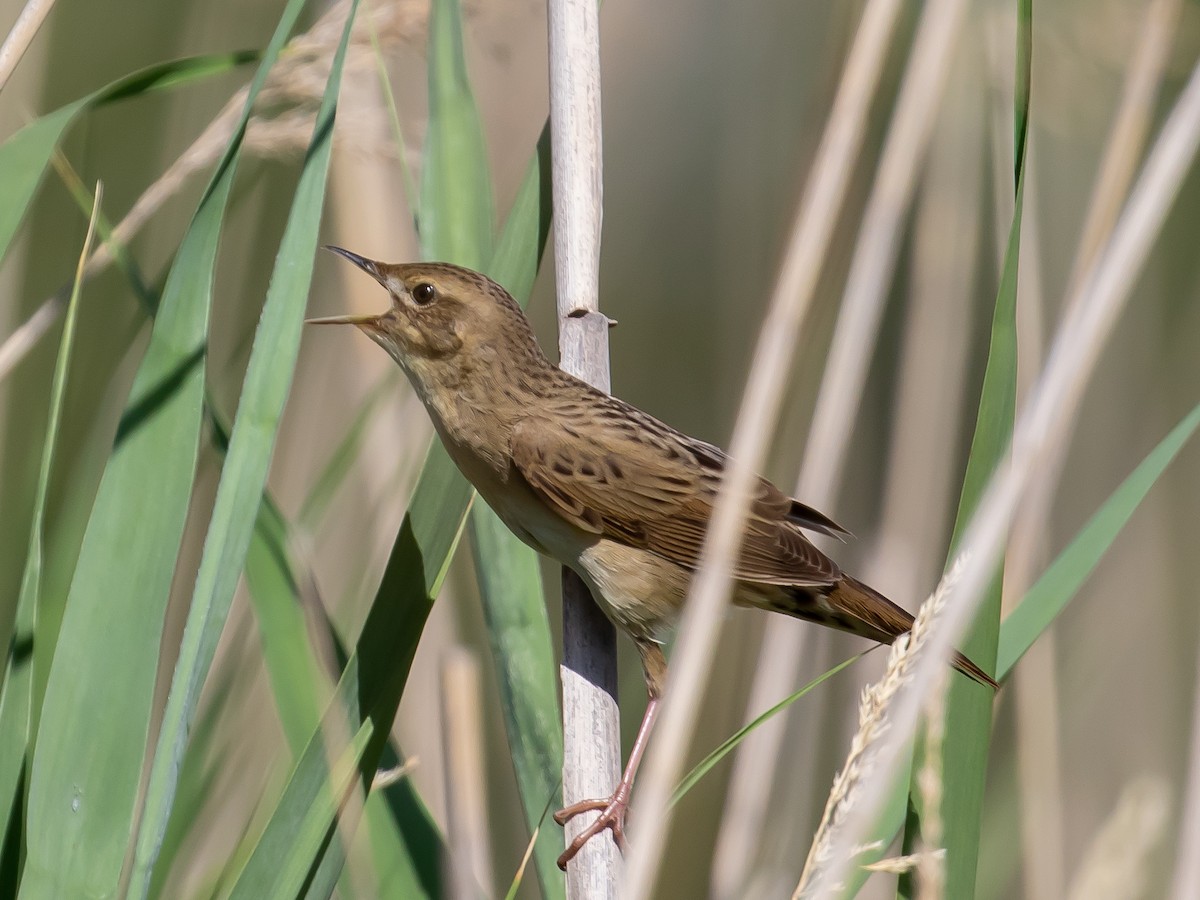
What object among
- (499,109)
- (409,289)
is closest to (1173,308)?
(499,109)

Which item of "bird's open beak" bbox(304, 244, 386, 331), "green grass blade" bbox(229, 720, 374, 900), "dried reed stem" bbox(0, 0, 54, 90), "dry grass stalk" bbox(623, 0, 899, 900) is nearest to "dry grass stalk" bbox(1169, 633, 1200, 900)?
"dry grass stalk" bbox(623, 0, 899, 900)

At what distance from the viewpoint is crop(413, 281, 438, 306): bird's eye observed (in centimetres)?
235

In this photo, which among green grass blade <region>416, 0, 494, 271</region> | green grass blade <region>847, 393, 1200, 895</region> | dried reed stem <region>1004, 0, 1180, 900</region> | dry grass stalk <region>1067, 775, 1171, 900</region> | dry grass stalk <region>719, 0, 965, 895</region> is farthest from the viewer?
dried reed stem <region>1004, 0, 1180, 900</region>

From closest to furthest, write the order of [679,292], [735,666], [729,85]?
[735,666] < [729,85] < [679,292]

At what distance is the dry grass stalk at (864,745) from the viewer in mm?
1294

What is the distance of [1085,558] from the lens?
5.42ft

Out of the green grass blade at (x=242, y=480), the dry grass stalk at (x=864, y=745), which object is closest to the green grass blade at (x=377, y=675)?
the green grass blade at (x=242, y=480)

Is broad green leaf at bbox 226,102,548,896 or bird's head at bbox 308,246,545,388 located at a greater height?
bird's head at bbox 308,246,545,388

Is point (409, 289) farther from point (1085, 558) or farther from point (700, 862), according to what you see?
point (700, 862)

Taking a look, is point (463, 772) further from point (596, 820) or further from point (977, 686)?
point (977, 686)

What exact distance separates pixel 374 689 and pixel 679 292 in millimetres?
2619

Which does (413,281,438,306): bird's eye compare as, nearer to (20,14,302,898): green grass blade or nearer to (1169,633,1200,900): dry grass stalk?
(20,14,302,898): green grass blade

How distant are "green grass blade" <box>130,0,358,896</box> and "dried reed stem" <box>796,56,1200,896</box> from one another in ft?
2.56

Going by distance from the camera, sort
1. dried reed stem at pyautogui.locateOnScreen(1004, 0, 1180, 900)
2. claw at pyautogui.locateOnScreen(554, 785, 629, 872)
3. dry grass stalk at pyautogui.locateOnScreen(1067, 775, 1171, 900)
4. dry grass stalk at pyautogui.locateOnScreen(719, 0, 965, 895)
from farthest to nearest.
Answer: dried reed stem at pyautogui.locateOnScreen(1004, 0, 1180, 900) < claw at pyautogui.locateOnScreen(554, 785, 629, 872) < dry grass stalk at pyautogui.locateOnScreen(719, 0, 965, 895) < dry grass stalk at pyautogui.locateOnScreen(1067, 775, 1171, 900)
